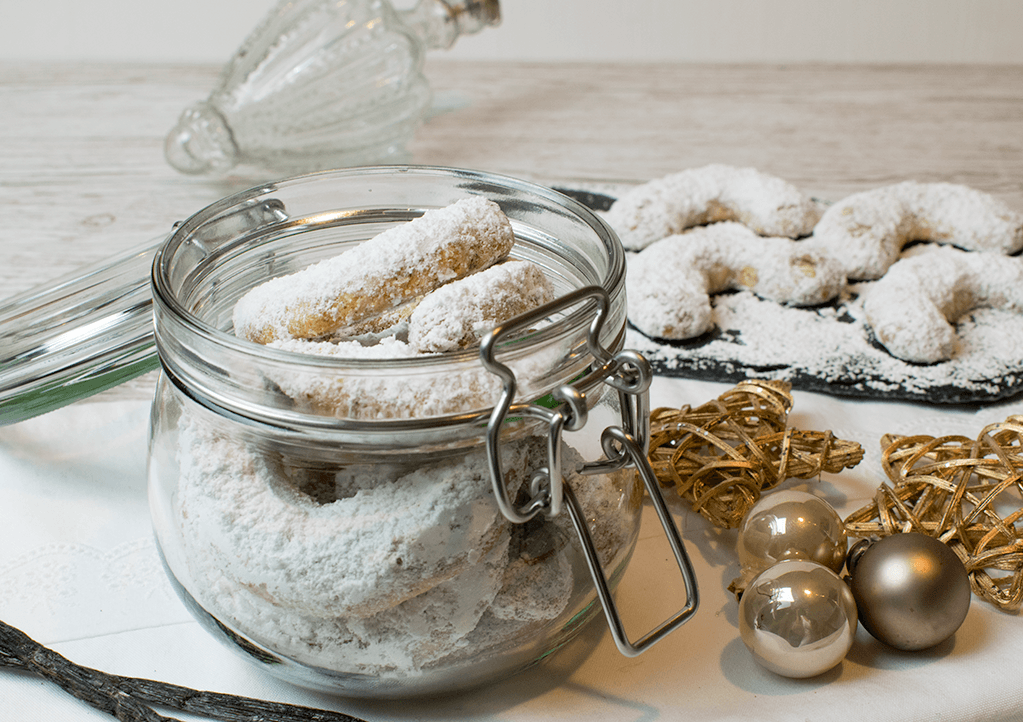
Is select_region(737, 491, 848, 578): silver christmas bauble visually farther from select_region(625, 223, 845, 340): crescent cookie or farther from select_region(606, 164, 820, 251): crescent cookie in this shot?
select_region(606, 164, 820, 251): crescent cookie

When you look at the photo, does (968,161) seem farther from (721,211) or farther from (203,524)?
(203,524)

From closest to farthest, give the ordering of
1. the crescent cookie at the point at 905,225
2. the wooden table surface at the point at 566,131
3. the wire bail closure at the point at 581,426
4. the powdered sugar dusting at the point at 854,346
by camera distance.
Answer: the wire bail closure at the point at 581,426 → the powdered sugar dusting at the point at 854,346 → the crescent cookie at the point at 905,225 → the wooden table surface at the point at 566,131

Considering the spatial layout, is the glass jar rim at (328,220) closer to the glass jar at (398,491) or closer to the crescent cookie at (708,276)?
the glass jar at (398,491)

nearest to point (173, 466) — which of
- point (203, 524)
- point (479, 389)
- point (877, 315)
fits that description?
point (203, 524)

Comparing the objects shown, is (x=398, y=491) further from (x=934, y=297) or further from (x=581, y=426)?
(x=934, y=297)

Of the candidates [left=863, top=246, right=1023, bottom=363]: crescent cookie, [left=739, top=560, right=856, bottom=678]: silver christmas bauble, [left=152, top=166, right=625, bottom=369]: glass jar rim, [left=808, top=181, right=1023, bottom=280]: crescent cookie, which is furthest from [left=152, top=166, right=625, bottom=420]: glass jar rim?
[left=808, top=181, right=1023, bottom=280]: crescent cookie

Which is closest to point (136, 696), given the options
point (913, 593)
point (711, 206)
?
point (913, 593)

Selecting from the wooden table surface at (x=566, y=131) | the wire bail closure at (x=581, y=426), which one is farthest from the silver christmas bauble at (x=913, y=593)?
the wooden table surface at (x=566, y=131)
